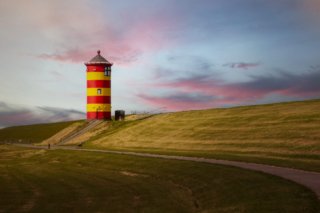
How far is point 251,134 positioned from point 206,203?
1303 inches

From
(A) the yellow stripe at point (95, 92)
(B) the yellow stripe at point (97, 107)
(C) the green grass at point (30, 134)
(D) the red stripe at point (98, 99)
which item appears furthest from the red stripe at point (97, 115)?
(C) the green grass at point (30, 134)

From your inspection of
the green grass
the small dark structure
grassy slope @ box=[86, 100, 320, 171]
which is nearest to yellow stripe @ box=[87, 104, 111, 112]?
the small dark structure

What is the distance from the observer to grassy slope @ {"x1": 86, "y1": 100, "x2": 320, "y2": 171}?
1786 inches

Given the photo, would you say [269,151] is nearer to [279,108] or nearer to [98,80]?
[279,108]

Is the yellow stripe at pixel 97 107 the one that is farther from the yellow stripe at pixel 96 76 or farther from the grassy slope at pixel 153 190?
the grassy slope at pixel 153 190

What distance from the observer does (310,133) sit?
5047 cm

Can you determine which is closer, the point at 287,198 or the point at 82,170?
the point at 287,198

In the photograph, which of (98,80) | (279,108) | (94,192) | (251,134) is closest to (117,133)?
(98,80)

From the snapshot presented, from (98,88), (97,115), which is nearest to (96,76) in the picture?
(98,88)

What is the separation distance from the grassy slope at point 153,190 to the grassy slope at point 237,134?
5.90 m

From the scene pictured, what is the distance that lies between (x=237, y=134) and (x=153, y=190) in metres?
30.7

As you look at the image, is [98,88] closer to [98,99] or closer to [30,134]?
[98,99]

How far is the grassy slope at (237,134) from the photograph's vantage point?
1786 inches

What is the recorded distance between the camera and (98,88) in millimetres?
94875
